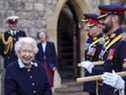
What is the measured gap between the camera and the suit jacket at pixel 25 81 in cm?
656

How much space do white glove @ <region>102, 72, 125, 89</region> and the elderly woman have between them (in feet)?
2.75

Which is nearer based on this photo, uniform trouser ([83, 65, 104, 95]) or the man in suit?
uniform trouser ([83, 65, 104, 95])

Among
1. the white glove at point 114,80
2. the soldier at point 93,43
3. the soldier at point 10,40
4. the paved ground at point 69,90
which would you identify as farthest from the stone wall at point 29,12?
the white glove at point 114,80

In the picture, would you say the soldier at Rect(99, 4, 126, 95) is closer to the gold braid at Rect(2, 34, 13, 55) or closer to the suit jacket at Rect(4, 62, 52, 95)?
the suit jacket at Rect(4, 62, 52, 95)

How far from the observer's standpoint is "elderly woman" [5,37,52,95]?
258 inches

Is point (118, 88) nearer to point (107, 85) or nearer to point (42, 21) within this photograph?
point (107, 85)

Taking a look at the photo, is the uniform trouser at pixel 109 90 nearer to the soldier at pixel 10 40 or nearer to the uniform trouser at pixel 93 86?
the uniform trouser at pixel 93 86

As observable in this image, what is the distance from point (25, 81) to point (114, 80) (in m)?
1.15

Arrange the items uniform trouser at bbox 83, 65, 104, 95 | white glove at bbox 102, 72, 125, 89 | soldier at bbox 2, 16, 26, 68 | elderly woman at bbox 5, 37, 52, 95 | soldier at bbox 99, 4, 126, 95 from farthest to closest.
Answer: soldier at bbox 2, 16, 26, 68, uniform trouser at bbox 83, 65, 104, 95, soldier at bbox 99, 4, 126, 95, white glove at bbox 102, 72, 125, 89, elderly woman at bbox 5, 37, 52, 95

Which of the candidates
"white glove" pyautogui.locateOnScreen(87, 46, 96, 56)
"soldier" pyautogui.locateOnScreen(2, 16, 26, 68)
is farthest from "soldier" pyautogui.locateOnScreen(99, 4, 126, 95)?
"soldier" pyautogui.locateOnScreen(2, 16, 26, 68)

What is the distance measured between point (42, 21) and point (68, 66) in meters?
1.63

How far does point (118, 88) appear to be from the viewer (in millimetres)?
7332

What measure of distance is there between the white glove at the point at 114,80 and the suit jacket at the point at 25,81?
839 millimetres

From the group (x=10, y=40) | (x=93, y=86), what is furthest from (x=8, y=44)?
(x=93, y=86)
